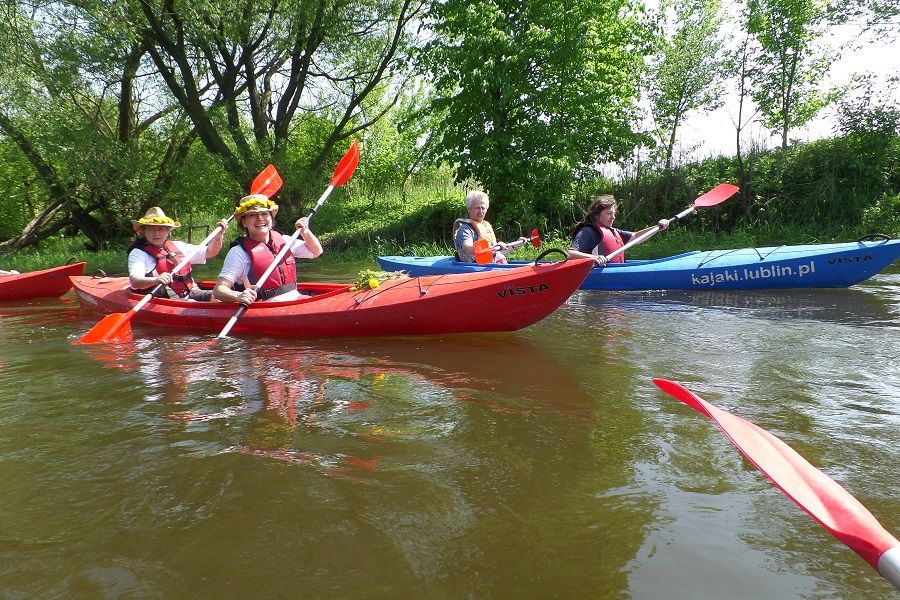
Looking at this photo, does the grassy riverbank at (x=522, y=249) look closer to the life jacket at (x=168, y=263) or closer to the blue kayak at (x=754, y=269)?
the blue kayak at (x=754, y=269)

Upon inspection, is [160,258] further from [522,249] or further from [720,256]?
[522,249]

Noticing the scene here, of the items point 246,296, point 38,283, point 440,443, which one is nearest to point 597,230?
point 246,296

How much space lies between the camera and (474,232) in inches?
310

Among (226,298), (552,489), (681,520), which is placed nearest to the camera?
(681,520)

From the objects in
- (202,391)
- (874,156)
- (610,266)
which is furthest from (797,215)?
(202,391)

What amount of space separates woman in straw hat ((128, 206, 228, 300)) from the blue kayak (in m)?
2.97

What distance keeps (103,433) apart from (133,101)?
15583 mm

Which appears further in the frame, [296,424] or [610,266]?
[610,266]

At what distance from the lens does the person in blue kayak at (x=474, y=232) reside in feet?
25.3

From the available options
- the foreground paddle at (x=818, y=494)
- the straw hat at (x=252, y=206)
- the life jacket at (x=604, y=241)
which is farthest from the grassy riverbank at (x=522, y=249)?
the foreground paddle at (x=818, y=494)

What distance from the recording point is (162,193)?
16.1m

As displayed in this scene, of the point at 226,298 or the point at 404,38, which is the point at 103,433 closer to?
the point at 226,298

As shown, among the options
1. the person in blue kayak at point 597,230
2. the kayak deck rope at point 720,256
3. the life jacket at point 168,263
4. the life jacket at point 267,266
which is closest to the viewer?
the life jacket at point 267,266

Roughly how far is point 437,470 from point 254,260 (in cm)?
338
